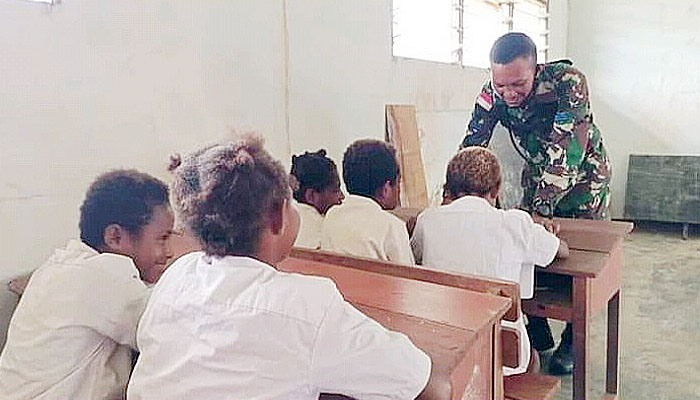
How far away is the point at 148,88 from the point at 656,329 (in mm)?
2779

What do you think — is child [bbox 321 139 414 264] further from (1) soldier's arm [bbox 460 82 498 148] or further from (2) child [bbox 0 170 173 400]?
(1) soldier's arm [bbox 460 82 498 148]

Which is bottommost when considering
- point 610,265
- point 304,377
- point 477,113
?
point 610,265

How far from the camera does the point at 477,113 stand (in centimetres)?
295

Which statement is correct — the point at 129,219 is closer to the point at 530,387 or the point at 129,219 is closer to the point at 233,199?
the point at 233,199

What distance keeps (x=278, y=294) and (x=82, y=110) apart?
1.34 m

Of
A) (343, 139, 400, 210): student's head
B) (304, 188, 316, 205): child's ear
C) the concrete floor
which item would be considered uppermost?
(343, 139, 400, 210): student's head

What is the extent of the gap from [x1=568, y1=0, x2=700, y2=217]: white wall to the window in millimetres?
886

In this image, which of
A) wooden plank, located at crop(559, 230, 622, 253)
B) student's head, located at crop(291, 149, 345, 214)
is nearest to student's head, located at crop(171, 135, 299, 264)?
student's head, located at crop(291, 149, 345, 214)

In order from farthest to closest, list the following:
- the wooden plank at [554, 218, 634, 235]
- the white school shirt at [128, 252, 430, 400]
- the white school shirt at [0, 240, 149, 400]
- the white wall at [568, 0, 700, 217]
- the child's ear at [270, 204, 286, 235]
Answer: the white wall at [568, 0, 700, 217] < the wooden plank at [554, 218, 634, 235] < the white school shirt at [0, 240, 149, 400] < the child's ear at [270, 204, 286, 235] < the white school shirt at [128, 252, 430, 400]

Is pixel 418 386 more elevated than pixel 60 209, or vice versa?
pixel 60 209

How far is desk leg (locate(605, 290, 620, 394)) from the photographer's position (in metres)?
2.39

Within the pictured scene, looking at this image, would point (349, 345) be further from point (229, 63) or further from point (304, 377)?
point (229, 63)

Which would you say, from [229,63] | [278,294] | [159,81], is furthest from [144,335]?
[229,63]

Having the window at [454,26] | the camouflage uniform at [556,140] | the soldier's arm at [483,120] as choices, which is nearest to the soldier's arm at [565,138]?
the camouflage uniform at [556,140]
